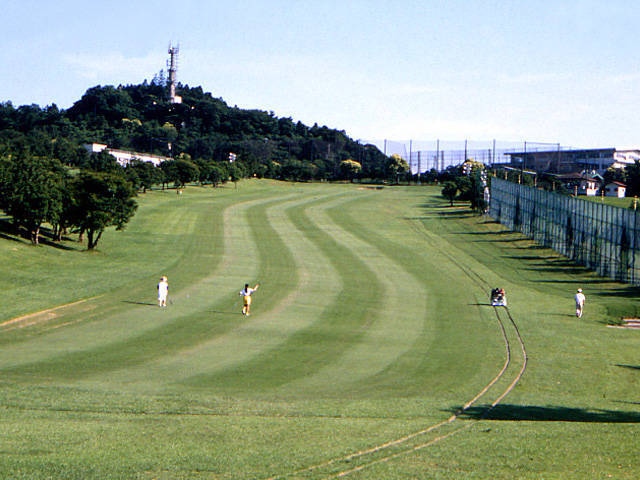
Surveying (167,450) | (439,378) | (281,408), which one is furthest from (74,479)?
(439,378)

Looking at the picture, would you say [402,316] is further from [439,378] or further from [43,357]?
[43,357]

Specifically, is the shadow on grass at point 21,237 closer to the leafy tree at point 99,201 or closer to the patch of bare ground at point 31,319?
the leafy tree at point 99,201

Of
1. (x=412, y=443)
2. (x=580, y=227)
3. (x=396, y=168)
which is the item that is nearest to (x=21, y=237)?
(x=580, y=227)

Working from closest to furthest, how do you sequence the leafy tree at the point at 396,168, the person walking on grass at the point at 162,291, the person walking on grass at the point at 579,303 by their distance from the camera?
the person walking on grass at the point at 162,291 → the person walking on grass at the point at 579,303 → the leafy tree at the point at 396,168

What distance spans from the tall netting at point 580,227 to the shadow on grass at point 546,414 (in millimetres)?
36984

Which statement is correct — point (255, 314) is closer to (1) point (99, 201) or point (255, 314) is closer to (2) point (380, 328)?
(2) point (380, 328)

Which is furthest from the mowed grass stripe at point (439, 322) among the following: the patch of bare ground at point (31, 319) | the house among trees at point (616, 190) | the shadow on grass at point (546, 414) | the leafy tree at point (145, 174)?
the house among trees at point (616, 190)

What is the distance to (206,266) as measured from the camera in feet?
182

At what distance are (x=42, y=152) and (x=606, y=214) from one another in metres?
107

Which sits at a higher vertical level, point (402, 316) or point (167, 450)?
point (167, 450)

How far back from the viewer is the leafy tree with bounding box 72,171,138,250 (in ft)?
200

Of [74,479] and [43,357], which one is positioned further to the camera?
[43,357]

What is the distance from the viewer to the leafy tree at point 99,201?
2400 inches

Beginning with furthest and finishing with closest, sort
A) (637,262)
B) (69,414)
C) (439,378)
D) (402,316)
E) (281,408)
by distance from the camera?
(637,262)
(402,316)
(439,378)
(281,408)
(69,414)
